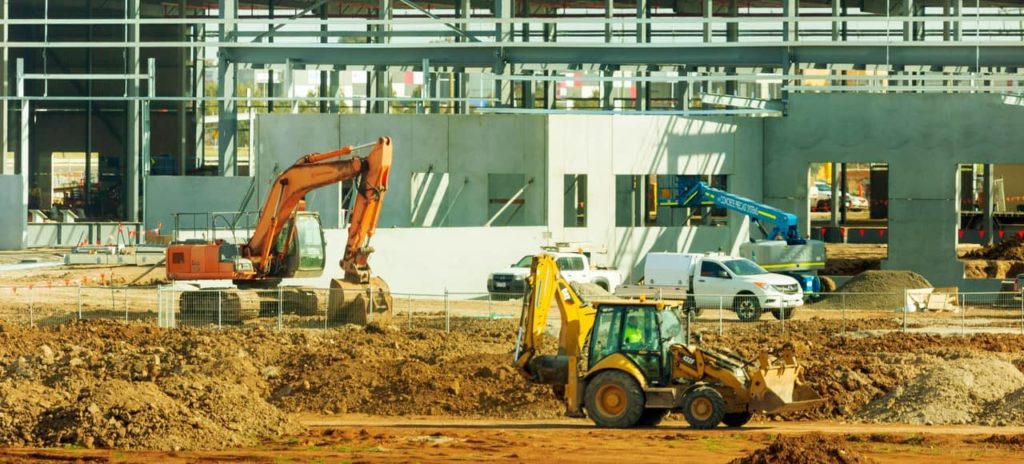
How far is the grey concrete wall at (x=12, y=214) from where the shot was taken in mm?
51938

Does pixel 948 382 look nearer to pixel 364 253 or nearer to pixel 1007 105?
pixel 364 253

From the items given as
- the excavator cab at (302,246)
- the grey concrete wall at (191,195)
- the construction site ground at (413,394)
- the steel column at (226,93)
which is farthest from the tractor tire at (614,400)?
the steel column at (226,93)

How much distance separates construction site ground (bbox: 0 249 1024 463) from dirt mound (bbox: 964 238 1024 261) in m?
15.4

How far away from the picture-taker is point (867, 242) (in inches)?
2689

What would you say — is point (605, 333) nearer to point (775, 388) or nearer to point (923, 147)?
point (775, 388)

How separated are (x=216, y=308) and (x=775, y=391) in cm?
1668

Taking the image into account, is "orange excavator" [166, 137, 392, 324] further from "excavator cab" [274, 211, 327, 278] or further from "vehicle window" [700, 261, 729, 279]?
"vehicle window" [700, 261, 729, 279]

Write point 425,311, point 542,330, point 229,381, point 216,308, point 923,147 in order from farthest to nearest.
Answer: point 923,147 < point 425,311 < point 216,308 < point 229,381 < point 542,330

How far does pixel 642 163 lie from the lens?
47156mm

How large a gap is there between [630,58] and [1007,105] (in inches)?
471

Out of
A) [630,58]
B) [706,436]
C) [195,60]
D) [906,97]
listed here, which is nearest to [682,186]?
[630,58]

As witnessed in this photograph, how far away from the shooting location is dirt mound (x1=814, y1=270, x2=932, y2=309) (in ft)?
135

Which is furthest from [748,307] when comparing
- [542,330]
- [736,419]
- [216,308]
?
[542,330]

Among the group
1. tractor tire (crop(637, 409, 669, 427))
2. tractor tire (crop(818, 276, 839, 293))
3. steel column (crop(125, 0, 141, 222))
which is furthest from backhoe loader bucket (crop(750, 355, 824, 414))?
steel column (crop(125, 0, 141, 222))
